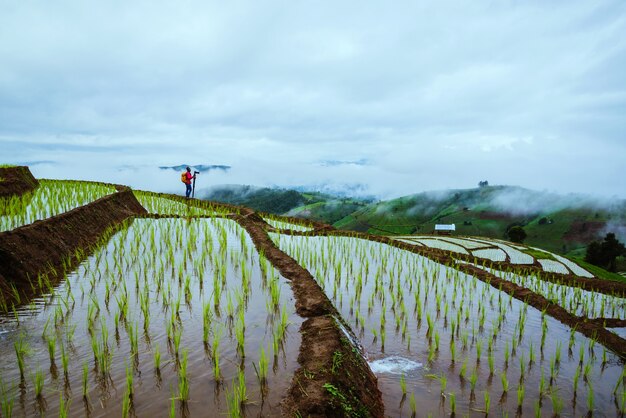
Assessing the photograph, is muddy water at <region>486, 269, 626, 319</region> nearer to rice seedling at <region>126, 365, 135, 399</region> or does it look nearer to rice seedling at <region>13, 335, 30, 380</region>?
rice seedling at <region>126, 365, 135, 399</region>

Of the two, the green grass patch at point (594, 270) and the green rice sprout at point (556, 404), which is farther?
the green grass patch at point (594, 270)

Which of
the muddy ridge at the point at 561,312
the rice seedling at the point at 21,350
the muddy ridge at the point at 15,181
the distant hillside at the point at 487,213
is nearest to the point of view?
the rice seedling at the point at 21,350

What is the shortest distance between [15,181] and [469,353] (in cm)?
1373

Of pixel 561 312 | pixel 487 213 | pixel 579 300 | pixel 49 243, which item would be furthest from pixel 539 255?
pixel 487 213

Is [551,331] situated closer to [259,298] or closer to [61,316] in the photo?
[259,298]

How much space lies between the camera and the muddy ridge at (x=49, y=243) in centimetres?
516

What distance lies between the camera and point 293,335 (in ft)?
13.7

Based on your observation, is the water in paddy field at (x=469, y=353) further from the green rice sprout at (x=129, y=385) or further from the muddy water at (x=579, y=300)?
the green rice sprout at (x=129, y=385)

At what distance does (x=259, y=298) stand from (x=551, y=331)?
158 inches

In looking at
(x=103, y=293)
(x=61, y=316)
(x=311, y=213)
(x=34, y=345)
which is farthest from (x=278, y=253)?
(x=311, y=213)

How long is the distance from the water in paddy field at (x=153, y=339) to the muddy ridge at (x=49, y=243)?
445 millimetres

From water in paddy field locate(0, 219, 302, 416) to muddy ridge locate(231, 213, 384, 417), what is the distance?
0.14m

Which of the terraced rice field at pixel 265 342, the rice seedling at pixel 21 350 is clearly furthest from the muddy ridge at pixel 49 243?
the rice seedling at pixel 21 350

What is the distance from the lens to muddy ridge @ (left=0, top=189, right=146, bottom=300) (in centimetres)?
516
